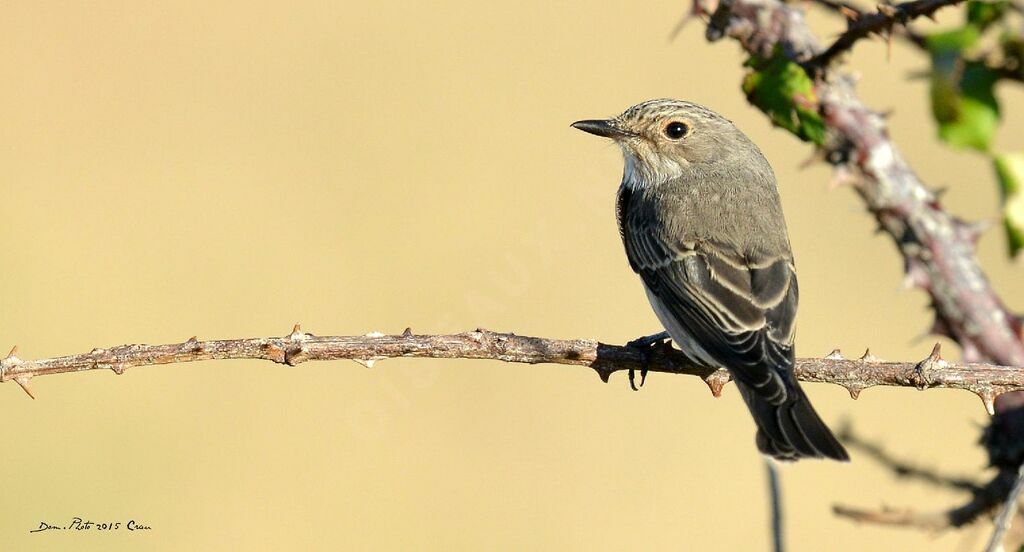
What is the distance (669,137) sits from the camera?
619 cm

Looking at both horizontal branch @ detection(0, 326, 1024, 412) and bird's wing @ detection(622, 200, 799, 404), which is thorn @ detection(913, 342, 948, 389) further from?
bird's wing @ detection(622, 200, 799, 404)

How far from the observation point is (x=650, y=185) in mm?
6168

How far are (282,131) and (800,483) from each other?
6152mm

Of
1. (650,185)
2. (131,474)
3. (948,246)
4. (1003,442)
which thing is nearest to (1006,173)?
(948,246)

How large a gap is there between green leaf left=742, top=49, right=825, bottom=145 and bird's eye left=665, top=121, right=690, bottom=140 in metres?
2.40

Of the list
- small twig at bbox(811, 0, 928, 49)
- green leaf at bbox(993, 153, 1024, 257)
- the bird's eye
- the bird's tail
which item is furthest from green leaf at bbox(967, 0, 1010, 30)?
the bird's eye

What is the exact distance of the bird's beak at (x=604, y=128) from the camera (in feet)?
20.0

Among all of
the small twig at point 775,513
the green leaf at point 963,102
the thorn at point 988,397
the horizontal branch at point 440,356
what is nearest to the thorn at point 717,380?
the horizontal branch at point 440,356

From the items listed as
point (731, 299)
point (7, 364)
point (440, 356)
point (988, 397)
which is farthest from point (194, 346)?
point (731, 299)

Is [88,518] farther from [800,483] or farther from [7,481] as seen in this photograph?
[800,483]

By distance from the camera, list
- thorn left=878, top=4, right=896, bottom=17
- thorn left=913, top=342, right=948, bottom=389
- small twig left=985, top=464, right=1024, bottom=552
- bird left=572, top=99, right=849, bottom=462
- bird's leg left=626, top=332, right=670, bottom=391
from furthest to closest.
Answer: bird's leg left=626, top=332, right=670, bottom=391 < bird left=572, top=99, right=849, bottom=462 < thorn left=878, top=4, right=896, bottom=17 < thorn left=913, top=342, right=948, bottom=389 < small twig left=985, top=464, right=1024, bottom=552

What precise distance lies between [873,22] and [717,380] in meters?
1.46

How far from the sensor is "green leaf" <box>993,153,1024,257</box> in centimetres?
306

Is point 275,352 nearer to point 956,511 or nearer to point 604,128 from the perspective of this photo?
point 956,511
